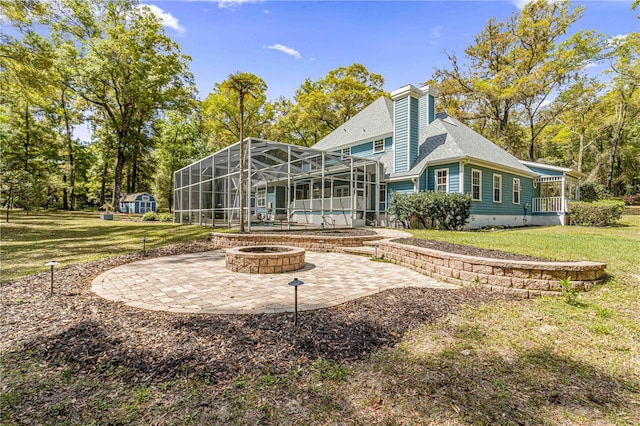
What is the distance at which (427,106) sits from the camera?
17219 mm

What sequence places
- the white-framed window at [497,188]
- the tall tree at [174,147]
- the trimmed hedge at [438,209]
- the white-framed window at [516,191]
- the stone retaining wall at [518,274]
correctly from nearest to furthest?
the stone retaining wall at [518,274] < the trimmed hedge at [438,209] < the white-framed window at [497,188] < the white-framed window at [516,191] < the tall tree at [174,147]

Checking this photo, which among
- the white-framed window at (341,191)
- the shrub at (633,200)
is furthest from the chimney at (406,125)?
the shrub at (633,200)

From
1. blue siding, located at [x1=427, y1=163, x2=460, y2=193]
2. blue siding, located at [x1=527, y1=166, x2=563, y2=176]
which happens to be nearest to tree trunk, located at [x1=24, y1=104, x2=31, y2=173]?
blue siding, located at [x1=427, y1=163, x2=460, y2=193]

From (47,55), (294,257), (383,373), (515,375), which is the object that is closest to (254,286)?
(294,257)

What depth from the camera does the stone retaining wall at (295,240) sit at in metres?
9.19

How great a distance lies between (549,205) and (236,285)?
64.9ft

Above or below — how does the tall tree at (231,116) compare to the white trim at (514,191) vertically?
above

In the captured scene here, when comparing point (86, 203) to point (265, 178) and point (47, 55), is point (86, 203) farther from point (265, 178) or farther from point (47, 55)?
point (265, 178)

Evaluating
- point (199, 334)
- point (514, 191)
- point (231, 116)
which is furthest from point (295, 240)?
point (231, 116)

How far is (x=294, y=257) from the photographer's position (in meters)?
6.25

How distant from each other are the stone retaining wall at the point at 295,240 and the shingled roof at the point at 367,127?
380 inches

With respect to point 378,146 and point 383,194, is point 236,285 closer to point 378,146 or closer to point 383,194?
point 383,194

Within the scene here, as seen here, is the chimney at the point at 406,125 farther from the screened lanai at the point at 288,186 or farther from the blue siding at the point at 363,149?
the blue siding at the point at 363,149

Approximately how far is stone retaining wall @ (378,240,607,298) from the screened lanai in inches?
306
